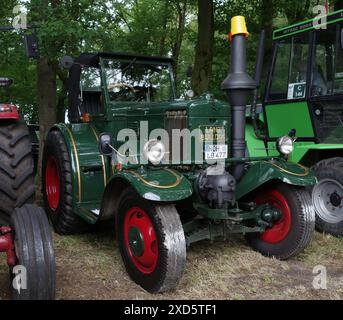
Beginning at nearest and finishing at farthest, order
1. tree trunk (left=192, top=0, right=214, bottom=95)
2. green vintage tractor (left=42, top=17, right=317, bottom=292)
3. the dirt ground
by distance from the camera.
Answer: the dirt ground, green vintage tractor (left=42, top=17, right=317, bottom=292), tree trunk (left=192, top=0, right=214, bottom=95)

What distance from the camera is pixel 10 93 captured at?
15336 mm

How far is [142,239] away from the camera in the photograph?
13.0 feet

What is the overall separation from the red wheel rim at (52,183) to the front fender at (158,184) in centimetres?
205

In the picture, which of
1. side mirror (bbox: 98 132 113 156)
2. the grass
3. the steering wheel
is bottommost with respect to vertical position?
the grass

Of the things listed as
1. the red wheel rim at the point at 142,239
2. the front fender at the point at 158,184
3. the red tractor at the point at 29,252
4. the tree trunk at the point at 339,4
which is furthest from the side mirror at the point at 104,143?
the tree trunk at the point at 339,4

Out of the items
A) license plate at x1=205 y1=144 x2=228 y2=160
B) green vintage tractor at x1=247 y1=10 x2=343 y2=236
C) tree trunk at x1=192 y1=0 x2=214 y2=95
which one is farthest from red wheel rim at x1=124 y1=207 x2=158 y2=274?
A: tree trunk at x1=192 y1=0 x2=214 y2=95

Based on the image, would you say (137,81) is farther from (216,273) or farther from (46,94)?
(46,94)

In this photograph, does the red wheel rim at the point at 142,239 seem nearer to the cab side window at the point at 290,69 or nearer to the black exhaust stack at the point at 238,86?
the black exhaust stack at the point at 238,86

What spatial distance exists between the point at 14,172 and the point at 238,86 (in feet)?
7.54

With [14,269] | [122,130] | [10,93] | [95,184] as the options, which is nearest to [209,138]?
[122,130]

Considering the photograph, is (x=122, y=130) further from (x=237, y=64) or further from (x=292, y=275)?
(x=292, y=275)

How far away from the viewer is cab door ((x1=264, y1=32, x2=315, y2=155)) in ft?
19.9

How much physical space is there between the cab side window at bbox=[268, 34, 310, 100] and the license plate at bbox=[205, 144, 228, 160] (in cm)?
195

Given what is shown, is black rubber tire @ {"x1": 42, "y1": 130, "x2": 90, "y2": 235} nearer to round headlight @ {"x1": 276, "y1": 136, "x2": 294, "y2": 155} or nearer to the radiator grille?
the radiator grille
